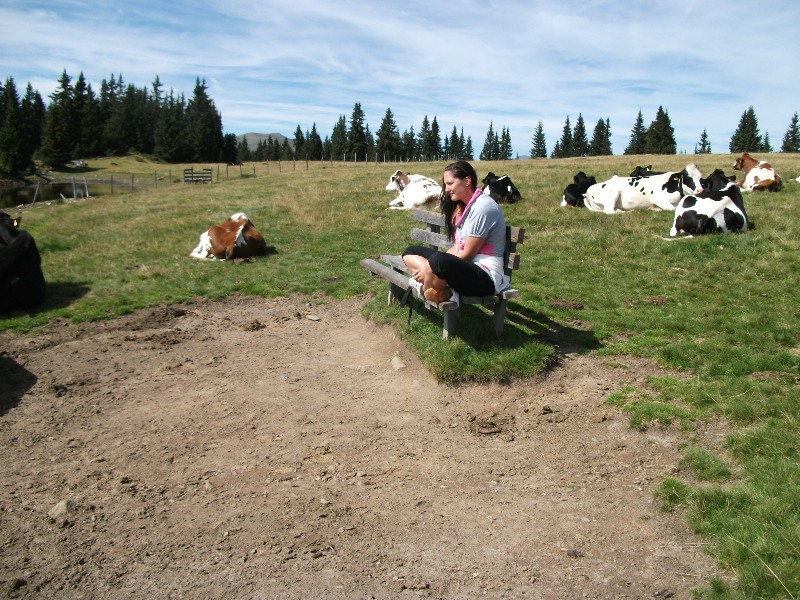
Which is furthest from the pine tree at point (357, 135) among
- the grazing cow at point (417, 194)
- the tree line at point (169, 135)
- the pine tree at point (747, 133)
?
the grazing cow at point (417, 194)

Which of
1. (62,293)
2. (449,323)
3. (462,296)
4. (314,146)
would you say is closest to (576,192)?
(449,323)

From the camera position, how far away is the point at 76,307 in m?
9.02

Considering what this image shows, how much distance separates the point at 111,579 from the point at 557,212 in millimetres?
12746

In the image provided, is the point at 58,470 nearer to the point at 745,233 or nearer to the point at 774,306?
the point at 774,306

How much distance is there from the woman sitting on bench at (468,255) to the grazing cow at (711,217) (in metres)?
6.25

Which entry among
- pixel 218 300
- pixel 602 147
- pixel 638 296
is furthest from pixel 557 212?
pixel 602 147

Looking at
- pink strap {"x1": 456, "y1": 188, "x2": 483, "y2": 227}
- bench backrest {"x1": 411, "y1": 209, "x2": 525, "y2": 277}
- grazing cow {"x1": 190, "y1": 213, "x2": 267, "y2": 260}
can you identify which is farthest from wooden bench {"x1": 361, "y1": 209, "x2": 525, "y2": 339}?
grazing cow {"x1": 190, "y1": 213, "x2": 267, "y2": 260}

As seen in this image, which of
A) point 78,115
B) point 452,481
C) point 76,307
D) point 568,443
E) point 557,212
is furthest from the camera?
point 78,115

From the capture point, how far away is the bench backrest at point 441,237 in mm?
6549

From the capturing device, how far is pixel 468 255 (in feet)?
20.7

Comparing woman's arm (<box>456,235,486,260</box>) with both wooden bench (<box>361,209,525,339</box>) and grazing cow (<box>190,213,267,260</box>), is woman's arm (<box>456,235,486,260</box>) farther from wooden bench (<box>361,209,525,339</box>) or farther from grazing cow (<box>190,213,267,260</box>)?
grazing cow (<box>190,213,267,260</box>)

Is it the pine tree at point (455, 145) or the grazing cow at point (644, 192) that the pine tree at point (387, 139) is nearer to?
the pine tree at point (455, 145)

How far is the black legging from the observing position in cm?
595

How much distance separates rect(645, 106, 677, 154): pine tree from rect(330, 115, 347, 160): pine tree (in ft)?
170
